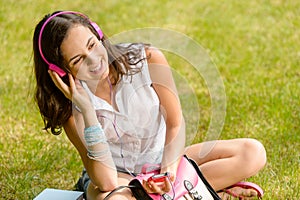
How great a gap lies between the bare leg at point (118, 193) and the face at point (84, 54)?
1.46 feet

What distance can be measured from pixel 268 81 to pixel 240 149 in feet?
4.76

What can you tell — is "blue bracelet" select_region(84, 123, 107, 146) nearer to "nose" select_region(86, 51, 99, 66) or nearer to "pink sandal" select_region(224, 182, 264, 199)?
"nose" select_region(86, 51, 99, 66)

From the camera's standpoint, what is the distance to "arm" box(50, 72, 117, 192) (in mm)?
2266

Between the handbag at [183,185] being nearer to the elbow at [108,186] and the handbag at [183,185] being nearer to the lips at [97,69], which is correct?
the elbow at [108,186]

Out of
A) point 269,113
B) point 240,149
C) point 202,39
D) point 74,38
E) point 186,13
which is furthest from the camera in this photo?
point 186,13

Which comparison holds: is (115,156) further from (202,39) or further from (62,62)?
(202,39)

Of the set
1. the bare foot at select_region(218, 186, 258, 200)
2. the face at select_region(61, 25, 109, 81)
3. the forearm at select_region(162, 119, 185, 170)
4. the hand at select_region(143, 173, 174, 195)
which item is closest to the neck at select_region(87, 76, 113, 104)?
the face at select_region(61, 25, 109, 81)

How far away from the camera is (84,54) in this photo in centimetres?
225

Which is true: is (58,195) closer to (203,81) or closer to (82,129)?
(82,129)

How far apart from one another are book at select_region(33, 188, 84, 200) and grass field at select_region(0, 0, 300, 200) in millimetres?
161

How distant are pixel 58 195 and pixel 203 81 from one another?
5.58ft

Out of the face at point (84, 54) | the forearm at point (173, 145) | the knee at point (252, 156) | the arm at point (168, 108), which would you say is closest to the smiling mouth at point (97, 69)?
the face at point (84, 54)

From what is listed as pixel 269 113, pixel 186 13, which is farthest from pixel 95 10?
pixel 269 113

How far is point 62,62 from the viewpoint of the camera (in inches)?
89.6
